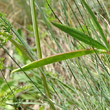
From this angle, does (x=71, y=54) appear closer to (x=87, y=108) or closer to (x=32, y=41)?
(x=87, y=108)

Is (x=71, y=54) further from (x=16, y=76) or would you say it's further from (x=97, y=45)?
(x=16, y=76)

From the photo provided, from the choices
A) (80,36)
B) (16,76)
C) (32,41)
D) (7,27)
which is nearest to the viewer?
(80,36)

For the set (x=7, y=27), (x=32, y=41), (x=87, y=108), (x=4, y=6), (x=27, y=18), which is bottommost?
(x=87, y=108)

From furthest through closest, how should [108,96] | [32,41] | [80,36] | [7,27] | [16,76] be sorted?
1. [32,41]
2. [16,76]
3. [108,96]
4. [7,27]
5. [80,36]

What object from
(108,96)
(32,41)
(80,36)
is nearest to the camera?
(80,36)

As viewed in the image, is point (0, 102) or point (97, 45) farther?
point (0, 102)

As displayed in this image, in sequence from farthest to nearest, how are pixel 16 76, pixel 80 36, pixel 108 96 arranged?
pixel 16 76, pixel 108 96, pixel 80 36

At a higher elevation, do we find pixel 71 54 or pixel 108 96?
pixel 71 54

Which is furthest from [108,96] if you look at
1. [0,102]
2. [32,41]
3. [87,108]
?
[32,41]

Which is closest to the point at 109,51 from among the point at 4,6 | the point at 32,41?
the point at 32,41
